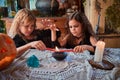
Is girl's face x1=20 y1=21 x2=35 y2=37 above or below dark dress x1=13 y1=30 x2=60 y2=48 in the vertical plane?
above

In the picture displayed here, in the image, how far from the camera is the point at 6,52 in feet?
3.65

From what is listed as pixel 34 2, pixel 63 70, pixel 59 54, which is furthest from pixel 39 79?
pixel 34 2

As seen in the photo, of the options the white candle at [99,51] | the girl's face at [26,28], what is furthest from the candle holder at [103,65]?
the girl's face at [26,28]

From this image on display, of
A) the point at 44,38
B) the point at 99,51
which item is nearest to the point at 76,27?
the point at 44,38

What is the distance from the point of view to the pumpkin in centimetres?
109

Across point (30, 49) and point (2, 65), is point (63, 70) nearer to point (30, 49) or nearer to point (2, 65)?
point (2, 65)

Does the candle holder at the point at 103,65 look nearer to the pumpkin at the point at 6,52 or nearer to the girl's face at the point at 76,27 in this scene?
the pumpkin at the point at 6,52

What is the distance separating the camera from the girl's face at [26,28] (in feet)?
5.30

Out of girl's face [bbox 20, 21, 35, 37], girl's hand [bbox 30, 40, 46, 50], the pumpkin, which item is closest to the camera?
the pumpkin

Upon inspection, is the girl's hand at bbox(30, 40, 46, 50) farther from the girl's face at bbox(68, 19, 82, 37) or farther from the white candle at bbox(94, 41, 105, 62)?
the white candle at bbox(94, 41, 105, 62)

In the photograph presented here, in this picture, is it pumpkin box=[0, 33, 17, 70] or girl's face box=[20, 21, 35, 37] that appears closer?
pumpkin box=[0, 33, 17, 70]

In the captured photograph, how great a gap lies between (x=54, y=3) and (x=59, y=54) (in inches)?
78.8

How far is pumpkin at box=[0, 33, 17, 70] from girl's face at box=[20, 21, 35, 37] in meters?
0.46

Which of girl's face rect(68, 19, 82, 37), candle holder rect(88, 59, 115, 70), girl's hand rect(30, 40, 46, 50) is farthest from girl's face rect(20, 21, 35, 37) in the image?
candle holder rect(88, 59, 115, 70)
